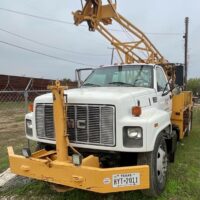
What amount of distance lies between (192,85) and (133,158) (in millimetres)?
46509

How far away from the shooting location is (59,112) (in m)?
4.53

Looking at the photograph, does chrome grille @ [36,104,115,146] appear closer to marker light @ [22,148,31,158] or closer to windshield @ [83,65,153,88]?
marker light @ [22,148,31,158]

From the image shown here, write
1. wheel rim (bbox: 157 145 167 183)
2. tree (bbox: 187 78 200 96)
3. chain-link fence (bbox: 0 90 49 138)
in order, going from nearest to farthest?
wheel rim (bbox: 157 145 167 183) → chain-link fence (bbox: 0 90 49 138) → tree (bbox: 187 78 200 96)

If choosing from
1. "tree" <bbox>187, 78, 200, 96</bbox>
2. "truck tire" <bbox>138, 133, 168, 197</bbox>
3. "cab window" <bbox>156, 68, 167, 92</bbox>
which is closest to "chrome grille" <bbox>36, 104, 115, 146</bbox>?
"truck tire" <bbox>138, 133, 168, 197</bbox>

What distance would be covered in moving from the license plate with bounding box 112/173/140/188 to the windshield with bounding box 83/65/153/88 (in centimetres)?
217

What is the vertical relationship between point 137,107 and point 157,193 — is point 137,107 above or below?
above

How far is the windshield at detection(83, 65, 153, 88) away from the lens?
20.1ft

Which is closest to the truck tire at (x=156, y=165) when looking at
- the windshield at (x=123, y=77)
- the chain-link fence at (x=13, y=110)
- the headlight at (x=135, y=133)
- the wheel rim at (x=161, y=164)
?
the wheel rim at (x=161, y=164)

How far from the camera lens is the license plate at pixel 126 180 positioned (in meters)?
4.22

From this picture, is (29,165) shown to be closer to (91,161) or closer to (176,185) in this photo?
(91,161)

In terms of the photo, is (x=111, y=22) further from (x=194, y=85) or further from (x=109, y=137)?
(x=194, y=85)

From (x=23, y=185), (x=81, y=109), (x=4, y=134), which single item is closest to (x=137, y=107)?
(x=81, y=109)

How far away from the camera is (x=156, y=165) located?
4828mm

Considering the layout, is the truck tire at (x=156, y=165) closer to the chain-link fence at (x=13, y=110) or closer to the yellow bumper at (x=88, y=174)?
the yellow bumper at (x=88, y=174)
